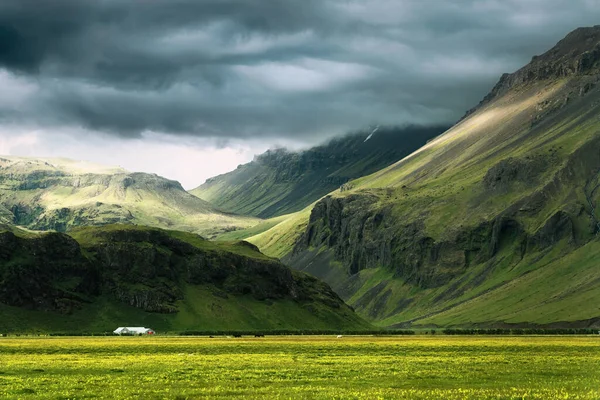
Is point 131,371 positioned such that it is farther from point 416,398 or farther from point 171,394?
point 416,398

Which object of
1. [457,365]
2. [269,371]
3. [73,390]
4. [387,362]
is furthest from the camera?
[387,362]

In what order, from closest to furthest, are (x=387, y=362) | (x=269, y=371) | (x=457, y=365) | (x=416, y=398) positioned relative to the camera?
(x=416, y=398)
(x=269, y=371)
(x=457, y=365)
(x=387, y=362)

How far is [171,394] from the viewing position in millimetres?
54656

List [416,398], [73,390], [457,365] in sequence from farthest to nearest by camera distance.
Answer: [457,365] < [73,390] < [416,398]

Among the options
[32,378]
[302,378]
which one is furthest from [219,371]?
[32,378]

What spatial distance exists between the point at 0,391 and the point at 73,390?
5.35 meters

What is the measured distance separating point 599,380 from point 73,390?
4441cm

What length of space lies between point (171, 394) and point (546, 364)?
47.0 meters

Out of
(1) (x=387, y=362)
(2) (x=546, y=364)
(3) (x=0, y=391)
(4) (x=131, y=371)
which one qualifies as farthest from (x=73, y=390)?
(2) (x=546, y=364)

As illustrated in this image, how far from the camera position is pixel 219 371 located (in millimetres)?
73875

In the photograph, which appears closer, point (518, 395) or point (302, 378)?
point (518, 395)

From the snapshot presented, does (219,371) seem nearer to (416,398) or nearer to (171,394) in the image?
(171,394)

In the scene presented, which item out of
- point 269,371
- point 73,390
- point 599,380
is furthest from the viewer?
point 269,371

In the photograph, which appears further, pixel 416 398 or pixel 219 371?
pixel 219 371
